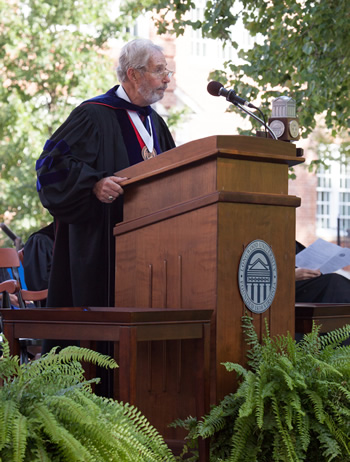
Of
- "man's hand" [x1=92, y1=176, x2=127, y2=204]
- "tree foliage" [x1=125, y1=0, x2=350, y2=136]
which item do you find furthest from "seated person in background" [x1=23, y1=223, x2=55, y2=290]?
"man's hand" [x1=92, y1=176, x2=127, y2=204]

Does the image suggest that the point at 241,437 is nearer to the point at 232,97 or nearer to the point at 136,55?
the point at 232,97

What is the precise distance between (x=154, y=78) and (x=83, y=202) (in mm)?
880

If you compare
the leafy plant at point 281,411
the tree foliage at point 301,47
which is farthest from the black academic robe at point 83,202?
the tree foliage at point 301,47

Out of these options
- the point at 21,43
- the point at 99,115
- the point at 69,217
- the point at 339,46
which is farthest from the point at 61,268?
the point at 21,43

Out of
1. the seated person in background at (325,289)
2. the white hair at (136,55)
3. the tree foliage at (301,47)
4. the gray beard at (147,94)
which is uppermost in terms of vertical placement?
the tree foliage at (301,47)

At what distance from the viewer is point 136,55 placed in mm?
4680

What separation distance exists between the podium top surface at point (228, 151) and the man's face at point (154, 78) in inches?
44.6

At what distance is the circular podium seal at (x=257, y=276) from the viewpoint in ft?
11.1

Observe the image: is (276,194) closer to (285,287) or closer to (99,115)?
(285,287)

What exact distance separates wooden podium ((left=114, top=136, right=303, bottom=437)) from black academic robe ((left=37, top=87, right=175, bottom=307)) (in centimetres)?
50

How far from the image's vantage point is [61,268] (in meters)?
4.60

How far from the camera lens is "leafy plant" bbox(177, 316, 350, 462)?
10.3 ft

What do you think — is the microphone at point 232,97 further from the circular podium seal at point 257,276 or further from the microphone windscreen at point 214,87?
the circular podium seal at point 257,276

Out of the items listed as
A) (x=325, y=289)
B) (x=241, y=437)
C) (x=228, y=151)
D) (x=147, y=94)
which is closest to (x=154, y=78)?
(x=147, y=94)
